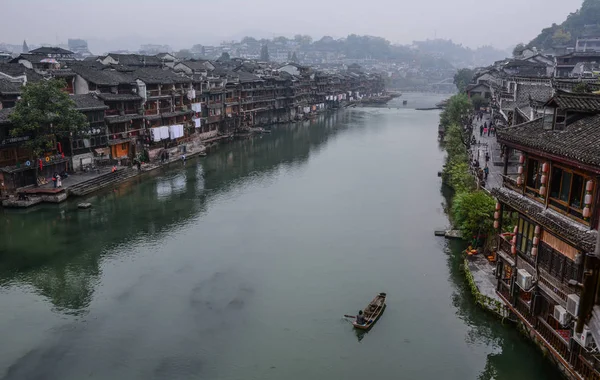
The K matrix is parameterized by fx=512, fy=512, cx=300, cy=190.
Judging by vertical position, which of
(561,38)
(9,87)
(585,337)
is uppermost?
(561,38)

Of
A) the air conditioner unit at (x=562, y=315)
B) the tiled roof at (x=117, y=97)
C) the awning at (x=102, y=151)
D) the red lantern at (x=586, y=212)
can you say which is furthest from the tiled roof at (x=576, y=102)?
the tiled roof at (x=117, y=97)

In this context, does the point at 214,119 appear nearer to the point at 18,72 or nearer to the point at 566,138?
the point at 18,72

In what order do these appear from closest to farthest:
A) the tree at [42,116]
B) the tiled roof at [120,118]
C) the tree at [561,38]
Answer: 1. the tree at [42,116]
2. the tiled roof at [120,118]
3. the tree at [561,38]

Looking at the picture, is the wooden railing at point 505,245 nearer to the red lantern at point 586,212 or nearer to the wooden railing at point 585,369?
the wooden railing at point 585,369

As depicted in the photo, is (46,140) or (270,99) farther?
(270,99)

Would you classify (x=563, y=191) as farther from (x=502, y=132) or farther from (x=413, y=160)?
(x=413, y=160)

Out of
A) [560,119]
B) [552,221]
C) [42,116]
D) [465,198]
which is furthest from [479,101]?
[552,221]

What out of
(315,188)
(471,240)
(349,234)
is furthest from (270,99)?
(471,240)
